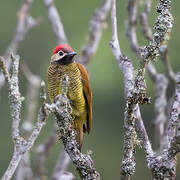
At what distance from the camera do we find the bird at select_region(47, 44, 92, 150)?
16.2 feet

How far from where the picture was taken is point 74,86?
4.98 m

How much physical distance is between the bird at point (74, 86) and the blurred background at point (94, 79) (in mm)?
3038

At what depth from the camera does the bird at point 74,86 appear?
16.2 ft

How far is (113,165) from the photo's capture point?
10.0 metres

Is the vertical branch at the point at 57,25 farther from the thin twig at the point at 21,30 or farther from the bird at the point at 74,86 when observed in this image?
the bird at the point at 74,86

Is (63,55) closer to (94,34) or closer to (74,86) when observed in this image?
(74,86)

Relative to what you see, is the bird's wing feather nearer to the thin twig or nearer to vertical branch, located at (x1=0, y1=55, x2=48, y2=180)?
the thin twig

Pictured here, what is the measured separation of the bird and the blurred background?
9.97 ft

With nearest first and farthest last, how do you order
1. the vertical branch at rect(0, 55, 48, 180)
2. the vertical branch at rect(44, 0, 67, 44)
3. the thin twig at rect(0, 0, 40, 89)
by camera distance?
1. the vertical branch at rect(0, 55, 48, 180)
2. the thin twig at rect(0, 0, 40, 89)
3. the vertical branch at rect(44, 0, 67, 44)

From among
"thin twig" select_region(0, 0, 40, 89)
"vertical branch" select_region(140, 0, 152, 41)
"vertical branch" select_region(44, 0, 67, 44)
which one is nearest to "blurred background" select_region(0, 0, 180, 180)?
"vertical branch" select_region(44, 0, 67, 44)

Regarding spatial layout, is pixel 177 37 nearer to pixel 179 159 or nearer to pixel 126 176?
pixel 179 159

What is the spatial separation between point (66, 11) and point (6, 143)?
9.41ft

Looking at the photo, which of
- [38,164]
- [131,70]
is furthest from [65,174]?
[38,164]

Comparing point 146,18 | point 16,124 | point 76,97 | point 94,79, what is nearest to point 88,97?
point 76,97
